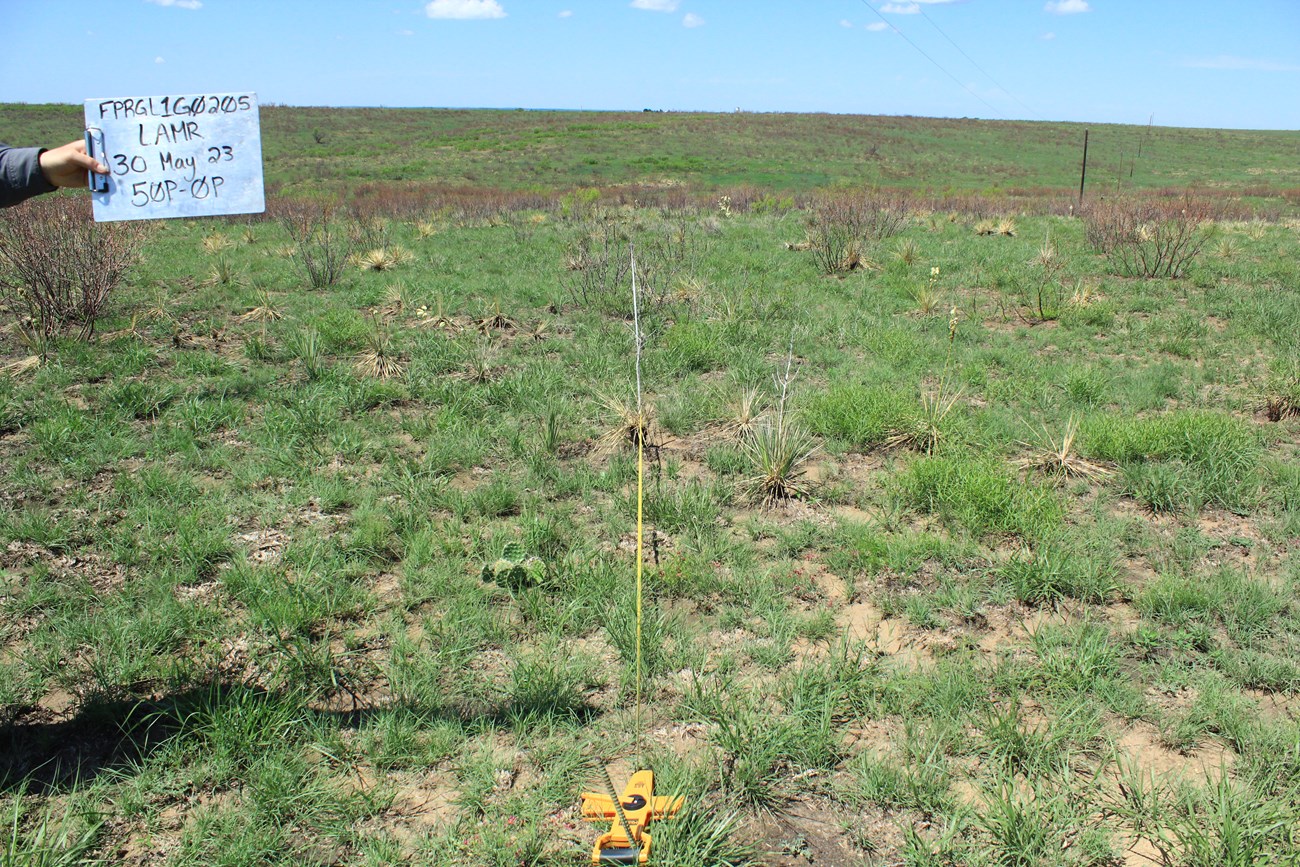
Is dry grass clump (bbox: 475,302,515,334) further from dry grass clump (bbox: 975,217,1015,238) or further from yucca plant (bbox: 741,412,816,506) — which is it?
dry grass clump (bbox: 975,217,1015,238)

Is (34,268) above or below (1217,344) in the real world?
above

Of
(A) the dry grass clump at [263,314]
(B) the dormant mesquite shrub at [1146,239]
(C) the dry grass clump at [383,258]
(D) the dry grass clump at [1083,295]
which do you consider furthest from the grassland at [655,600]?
(C) the dry grass clump at [383,258]

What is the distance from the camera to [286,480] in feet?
14.2

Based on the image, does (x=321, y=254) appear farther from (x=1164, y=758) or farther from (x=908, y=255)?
(x=1164, y=758)

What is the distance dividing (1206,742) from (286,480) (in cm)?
426

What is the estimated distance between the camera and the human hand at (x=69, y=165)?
253 cm

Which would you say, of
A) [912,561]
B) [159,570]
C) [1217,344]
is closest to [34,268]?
[159,570]

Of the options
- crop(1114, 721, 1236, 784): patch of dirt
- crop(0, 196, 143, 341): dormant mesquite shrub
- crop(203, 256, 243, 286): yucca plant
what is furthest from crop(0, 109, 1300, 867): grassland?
crop(203, 256, 243, 286): yucca plant

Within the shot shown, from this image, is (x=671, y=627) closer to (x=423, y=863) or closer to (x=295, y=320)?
(x=423, y=863)

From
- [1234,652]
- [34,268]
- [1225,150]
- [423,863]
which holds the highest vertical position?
[1225,150]

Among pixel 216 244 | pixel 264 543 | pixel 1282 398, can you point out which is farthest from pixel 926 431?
pixel 216 244

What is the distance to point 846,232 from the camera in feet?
35.2

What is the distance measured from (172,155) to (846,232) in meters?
9.24

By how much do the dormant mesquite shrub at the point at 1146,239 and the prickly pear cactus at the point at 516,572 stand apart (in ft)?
28.5
